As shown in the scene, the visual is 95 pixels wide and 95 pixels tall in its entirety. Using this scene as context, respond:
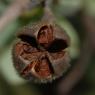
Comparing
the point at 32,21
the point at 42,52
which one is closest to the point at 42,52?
the point at 42,52

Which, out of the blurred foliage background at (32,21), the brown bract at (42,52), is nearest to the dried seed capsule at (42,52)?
the brown bract at (42,52)

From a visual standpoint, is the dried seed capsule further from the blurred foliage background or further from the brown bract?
the blurred foliage background

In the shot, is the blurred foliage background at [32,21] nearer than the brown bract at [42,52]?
No

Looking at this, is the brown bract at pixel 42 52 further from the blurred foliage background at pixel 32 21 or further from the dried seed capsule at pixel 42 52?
the blurred foliage background at pixel 32 21

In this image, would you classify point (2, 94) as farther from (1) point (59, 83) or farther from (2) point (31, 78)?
(2) point (31, 78)

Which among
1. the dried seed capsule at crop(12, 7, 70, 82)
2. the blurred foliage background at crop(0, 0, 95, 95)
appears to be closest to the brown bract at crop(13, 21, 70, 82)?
the dried seed capsule at crop(12, 7, 70, 82)
